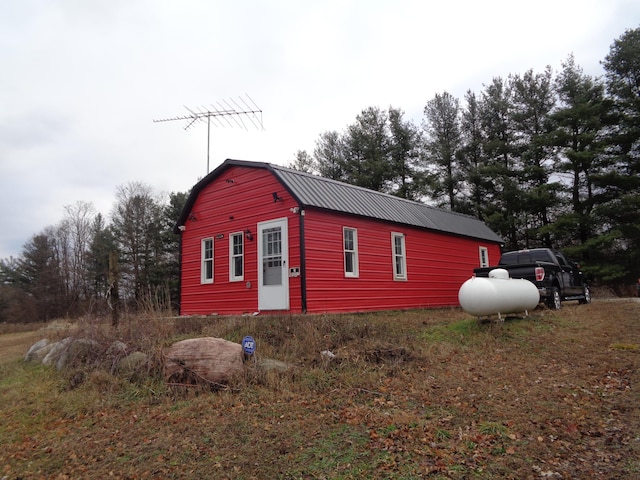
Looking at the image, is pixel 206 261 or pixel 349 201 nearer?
pixel 349 201

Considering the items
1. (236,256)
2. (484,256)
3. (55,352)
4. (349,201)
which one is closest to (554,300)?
(349,201)

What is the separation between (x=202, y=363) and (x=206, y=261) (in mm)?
7519

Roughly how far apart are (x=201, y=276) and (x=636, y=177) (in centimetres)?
2203

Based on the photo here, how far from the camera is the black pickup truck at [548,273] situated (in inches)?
452

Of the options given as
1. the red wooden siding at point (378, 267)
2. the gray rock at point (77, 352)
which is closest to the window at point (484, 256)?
the red wooden siding at point (378, 267)

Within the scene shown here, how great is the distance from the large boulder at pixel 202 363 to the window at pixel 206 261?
6.90 metres

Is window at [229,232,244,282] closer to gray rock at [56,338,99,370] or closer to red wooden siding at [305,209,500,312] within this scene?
red wooden siding at [305,209,500,312]

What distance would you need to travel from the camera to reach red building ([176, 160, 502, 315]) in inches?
448

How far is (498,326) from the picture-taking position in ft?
30.6

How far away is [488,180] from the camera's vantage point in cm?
2831

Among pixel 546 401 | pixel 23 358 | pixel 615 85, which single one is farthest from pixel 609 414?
pixel 615 85

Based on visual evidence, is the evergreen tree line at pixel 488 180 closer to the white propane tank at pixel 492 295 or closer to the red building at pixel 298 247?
the red building at pixel 298 247

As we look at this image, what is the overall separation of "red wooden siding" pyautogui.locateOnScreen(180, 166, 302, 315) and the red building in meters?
0.03

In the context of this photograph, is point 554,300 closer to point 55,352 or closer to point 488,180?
point 55,352
